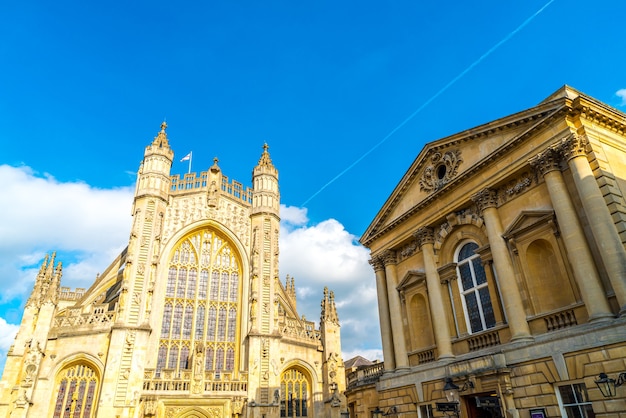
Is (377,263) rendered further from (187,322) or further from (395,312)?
(187,322)

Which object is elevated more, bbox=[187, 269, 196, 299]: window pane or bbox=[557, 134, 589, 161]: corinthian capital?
bbox=[187, 269, 196, 299]: window pane

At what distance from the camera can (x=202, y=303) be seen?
94.9ft

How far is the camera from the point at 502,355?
14492 millimetres

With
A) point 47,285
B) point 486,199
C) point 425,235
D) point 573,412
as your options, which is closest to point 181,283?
point 47,285

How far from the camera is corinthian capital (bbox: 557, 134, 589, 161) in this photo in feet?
44.8

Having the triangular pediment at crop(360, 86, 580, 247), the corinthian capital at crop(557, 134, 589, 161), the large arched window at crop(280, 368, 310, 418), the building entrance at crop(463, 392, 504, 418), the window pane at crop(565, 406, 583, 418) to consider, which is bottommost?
the window pane at crop(565, 406, 583, 418)

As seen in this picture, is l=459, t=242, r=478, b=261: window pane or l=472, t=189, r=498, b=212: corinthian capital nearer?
l=472, t=189, r=498, b=212: corinthian capital

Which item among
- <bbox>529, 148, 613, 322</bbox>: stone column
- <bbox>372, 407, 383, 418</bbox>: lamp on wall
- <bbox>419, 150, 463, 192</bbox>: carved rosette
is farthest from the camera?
<bbox>372, 407, 383, 418</bbox>: lamp on wall

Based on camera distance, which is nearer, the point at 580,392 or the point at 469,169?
the point at 580,392

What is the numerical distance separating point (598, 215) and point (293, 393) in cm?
2234

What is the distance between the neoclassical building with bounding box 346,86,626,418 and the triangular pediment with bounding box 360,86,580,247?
6cm

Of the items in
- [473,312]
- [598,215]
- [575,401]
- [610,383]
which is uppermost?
[598,215]

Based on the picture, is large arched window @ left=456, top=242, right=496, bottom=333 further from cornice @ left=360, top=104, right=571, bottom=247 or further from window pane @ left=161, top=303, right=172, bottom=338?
window pane @ left=161, top=303, right=172, bottom=338

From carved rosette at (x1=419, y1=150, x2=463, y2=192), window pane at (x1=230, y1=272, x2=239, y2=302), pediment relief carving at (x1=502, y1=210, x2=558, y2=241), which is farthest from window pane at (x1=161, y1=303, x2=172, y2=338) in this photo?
pediment relief carving at (x1=502, y1=210, x2=558, y2=241)
